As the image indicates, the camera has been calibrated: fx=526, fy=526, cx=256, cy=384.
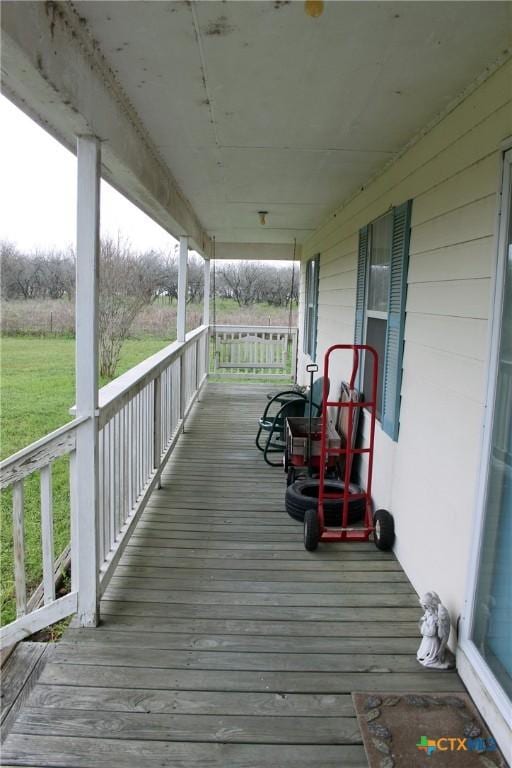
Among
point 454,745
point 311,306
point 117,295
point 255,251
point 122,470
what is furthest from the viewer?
point 255,251

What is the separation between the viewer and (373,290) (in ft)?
13.4

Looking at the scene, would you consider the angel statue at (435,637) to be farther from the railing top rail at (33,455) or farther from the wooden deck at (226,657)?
the railing top rail at (33,455)

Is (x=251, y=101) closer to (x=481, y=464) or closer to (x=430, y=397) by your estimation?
(x=430, y=397)

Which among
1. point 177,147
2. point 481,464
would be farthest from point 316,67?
point 481,464

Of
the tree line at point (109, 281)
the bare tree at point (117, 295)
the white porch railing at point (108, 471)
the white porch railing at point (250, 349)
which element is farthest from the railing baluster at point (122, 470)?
the white porch railing at point (250, 349)

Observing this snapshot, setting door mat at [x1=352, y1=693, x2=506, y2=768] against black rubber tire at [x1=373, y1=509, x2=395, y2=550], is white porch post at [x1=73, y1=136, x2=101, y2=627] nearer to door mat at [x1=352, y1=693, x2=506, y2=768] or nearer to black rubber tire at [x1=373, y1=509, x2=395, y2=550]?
door mat at [x1=352, y1=693, x2=506, y2=768]

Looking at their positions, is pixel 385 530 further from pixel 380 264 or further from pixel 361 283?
pixel 361 283

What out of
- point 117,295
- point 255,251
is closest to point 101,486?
point 117,295

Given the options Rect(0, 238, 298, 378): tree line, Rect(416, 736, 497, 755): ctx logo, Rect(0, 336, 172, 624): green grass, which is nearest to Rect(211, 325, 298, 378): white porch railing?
Rect(0, 238, 298, 378): tree line

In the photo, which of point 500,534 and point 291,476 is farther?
point 291,476

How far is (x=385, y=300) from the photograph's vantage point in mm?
3729

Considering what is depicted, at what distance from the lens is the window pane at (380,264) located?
3658 millimetres

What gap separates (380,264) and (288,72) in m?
1.88

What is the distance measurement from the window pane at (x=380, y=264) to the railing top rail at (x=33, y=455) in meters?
2.31
